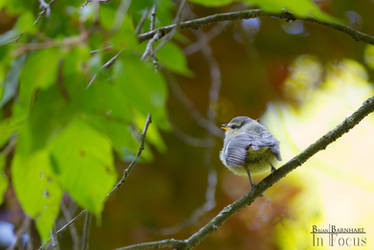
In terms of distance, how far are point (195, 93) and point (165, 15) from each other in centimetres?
219

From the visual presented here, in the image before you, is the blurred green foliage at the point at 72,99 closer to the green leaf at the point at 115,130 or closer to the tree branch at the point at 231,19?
the green leaf at the point at 115,130

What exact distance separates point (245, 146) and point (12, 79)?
3.31 ft

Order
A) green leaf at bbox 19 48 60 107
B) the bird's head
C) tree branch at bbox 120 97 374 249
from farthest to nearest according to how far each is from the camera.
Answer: the bird's head
tree branch at bbox 120 97 374 249
green leaf at bbox 19 48 60 107

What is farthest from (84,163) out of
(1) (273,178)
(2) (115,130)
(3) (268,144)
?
(3) (268,144)

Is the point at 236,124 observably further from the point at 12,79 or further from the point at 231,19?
the point at 12,79

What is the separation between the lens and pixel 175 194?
124 inches

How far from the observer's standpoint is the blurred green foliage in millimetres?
611

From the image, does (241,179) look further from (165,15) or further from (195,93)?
(165,15)

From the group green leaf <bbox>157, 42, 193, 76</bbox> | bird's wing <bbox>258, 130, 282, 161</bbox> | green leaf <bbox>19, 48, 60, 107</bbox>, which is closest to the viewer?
green leaf <bbox>19, 48, 60, 107</bbox>

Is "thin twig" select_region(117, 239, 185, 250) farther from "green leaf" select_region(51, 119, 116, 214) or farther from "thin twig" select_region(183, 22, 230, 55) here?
"thin twig" select_region(183, 22, 230, 55)

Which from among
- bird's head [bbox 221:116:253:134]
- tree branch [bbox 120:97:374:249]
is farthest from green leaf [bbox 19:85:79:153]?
bird's head [bbox 221:116:253:134]

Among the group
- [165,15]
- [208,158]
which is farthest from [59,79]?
[208,158]

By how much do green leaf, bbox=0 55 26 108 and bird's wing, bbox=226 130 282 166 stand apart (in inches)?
38.5

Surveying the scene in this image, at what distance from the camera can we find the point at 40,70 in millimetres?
609
